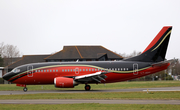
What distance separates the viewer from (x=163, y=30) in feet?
94.5

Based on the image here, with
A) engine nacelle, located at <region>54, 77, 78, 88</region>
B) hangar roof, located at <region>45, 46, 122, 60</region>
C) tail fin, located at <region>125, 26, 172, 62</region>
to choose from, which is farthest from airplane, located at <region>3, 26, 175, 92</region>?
hangar roof, located at <region>45, 46, 122, 60</region>

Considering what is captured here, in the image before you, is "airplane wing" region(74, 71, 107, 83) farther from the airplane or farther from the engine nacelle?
the engine nacelle

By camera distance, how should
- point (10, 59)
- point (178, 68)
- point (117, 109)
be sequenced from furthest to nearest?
point (178, 68) → point (10, 59) → point (117, 109)

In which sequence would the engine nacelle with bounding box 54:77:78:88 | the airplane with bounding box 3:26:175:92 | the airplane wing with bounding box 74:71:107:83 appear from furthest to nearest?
the airplane with bounding box 3:26:175:92, the engine nacelle with bounding box 54:77:78:88, the airplane wing with bounding box 74:71:107:83

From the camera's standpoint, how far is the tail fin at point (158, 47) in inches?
1132

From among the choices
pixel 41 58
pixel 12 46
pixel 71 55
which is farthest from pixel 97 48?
pixel 12 46

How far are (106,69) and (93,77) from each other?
2.27m

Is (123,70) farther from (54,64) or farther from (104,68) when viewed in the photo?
(54,64)

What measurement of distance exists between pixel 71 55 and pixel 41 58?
13.5m

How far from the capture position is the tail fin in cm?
2875

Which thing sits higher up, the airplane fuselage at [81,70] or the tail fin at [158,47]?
the tail fin at [158,47]

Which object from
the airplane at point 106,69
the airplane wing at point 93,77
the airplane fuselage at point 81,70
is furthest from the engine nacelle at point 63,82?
the airplane fuselage at point 81,70

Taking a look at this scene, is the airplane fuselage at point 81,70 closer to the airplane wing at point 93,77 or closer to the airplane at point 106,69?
the airplane at point 106,69

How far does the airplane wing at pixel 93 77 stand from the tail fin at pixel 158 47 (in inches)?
242
